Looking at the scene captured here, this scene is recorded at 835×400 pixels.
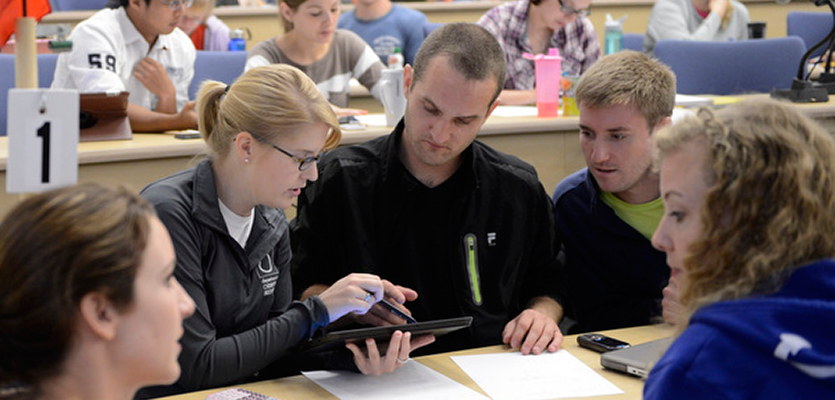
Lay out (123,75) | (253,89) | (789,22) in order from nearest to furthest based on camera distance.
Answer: (253,89)
(123,75)
(789,22)

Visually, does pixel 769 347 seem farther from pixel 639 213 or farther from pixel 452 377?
pixel 639 213

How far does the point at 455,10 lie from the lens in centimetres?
625

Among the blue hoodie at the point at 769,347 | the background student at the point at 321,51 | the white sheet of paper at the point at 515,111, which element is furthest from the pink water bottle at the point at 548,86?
the blue hoodie at the point at 769,347

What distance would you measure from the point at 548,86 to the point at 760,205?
2.45 m

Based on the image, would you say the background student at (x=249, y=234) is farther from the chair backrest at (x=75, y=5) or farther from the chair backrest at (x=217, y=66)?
the chair backrest at (x=75, y=5)

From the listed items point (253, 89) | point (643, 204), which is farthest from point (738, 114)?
point (643, 204)

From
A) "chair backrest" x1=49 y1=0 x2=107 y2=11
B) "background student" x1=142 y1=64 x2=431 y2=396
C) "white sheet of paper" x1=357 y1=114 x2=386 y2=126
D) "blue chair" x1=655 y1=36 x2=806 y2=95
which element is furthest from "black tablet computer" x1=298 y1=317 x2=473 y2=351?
"chair backrest" x1=49 y1=0 x2=107 y2=11

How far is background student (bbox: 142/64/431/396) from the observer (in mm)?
1699

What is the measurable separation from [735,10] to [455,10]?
175 centimetres

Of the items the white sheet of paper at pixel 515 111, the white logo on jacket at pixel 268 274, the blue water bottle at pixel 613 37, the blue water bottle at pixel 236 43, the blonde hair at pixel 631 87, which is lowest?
the white logo on jacket at pixel 268 274

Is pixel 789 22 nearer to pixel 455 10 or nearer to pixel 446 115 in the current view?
pixel 455 10

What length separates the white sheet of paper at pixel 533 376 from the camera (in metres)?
1.62

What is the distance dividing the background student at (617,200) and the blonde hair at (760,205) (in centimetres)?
104

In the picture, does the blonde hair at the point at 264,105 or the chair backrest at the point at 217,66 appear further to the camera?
the chair backrest at the point at 217,66
